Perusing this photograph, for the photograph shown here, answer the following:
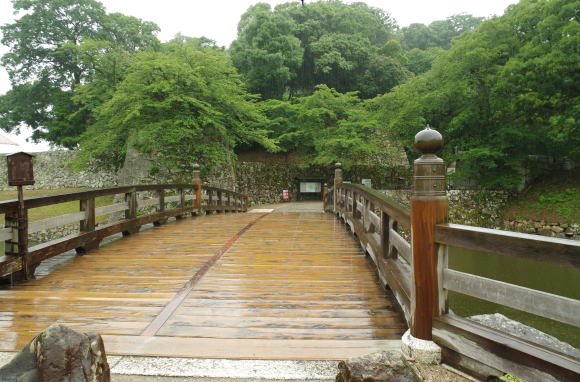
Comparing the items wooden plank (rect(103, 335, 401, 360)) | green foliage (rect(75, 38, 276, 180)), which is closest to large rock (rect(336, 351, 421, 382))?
wooden plank (rect(103, 335, 401, 360))

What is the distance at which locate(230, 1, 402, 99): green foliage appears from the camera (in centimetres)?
2444

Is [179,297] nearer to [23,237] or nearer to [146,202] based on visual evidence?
[23,237]

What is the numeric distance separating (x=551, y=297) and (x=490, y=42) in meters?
18.8

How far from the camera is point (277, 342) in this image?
8.14ft

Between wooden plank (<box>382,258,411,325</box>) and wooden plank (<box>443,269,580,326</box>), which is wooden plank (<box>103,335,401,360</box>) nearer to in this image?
wooden plank (<box>382,258,411,325</box>)

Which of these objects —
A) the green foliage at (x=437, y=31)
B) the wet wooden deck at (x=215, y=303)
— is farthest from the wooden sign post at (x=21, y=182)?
the green foliage at (x=437, y=31)

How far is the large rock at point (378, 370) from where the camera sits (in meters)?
1.49

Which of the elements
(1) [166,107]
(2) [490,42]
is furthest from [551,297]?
(2) [490,42]

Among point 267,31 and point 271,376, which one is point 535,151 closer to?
point 267,31

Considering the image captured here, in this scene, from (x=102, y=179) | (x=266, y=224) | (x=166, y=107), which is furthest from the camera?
(x=102, y=179)

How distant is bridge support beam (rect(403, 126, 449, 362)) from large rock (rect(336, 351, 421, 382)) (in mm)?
640

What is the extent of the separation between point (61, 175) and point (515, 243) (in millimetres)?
27154

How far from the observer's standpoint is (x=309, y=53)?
2764cm

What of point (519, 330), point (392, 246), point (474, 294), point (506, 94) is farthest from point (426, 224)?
point (506, 94)
